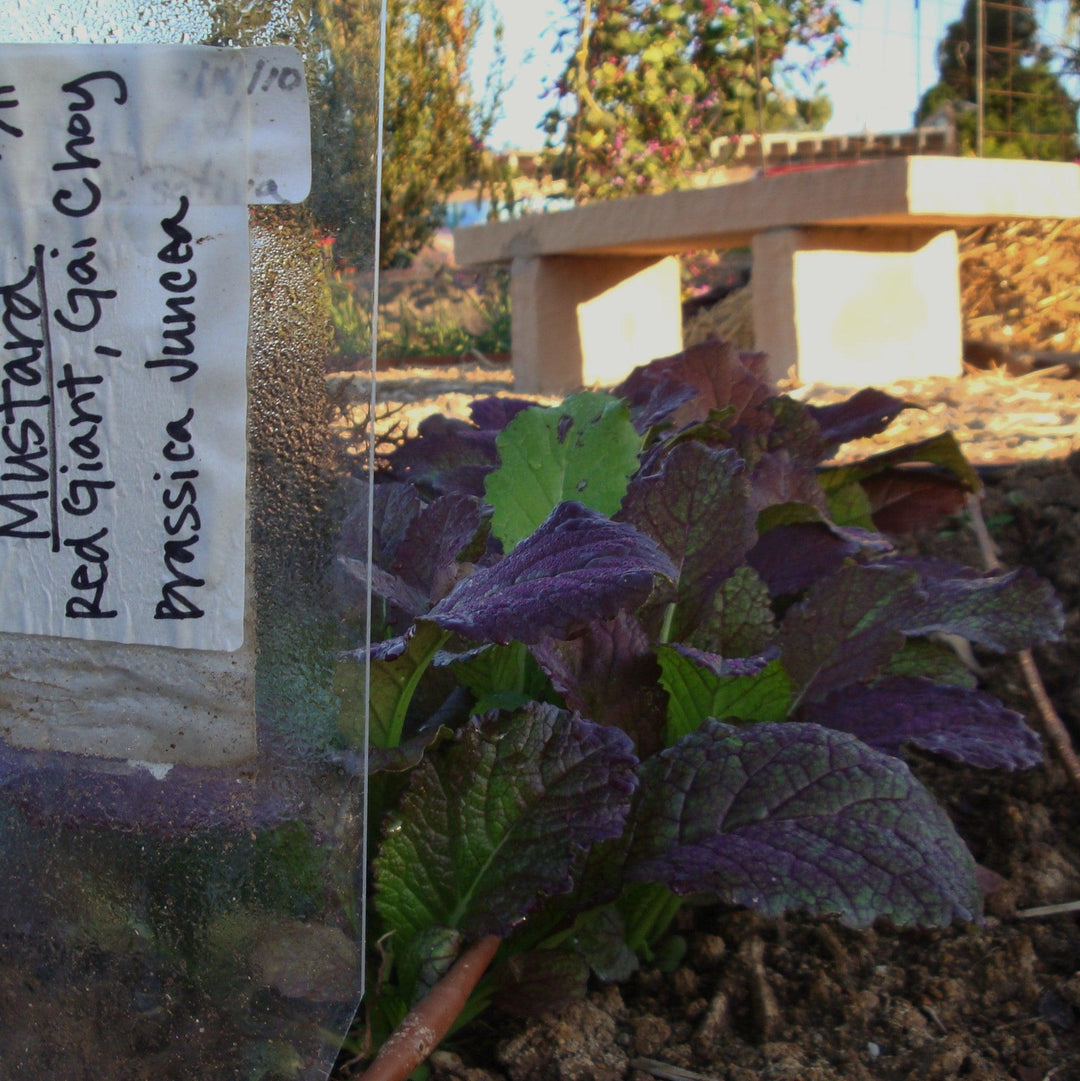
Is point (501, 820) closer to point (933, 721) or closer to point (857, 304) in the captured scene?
point (933, 721)

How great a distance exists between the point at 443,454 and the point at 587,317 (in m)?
3.22

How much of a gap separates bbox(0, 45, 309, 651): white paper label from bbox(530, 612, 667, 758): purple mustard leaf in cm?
32

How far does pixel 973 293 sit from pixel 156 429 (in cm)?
431

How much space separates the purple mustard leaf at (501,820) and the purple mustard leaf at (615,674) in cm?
10

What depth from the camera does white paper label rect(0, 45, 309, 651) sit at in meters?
0.67

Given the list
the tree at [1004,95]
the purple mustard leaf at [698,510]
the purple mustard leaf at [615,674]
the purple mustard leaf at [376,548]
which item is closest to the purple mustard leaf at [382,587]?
the purple mustard leaf at [376,548]

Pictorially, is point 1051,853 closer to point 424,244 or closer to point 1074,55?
point 424,244

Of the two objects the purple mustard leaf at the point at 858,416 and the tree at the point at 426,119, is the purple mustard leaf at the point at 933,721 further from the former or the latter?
the tree at the point at 426,119

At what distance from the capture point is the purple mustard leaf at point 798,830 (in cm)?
A: 77

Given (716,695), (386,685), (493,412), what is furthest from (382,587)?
(493,412)

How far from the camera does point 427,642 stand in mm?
828

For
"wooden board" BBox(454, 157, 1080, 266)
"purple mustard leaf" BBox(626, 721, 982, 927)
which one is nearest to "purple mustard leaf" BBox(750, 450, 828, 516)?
"purple mustard leaf" BBox(626, 721, 982, 927)

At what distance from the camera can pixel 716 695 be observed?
99 centimetres

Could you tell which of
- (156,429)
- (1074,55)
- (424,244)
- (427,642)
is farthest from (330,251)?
(1074,55)
